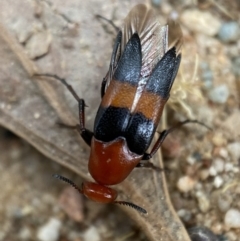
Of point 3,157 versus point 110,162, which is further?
point 3,157

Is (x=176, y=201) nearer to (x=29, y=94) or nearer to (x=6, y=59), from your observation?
(x=29, y=94)

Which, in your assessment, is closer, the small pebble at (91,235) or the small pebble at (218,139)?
the small pebble at (91,235)

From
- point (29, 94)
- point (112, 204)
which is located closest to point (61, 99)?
point (29, 94)

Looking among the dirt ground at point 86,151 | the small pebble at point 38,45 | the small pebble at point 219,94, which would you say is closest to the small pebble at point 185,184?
the dirt ground at point 86,151

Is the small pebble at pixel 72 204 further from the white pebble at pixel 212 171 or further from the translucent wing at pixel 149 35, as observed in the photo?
the translucent wing at pixel 149 35

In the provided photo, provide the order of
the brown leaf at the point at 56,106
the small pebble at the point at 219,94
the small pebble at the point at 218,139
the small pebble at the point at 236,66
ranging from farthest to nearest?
the small pebble at the point at 236,66, the small pebble at the point at 219,94, the small pebble at the point at 218,139, the brown leaf at the point at 56,106

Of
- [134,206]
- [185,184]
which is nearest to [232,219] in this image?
[185,184]

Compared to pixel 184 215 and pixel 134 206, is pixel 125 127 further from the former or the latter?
pixel 184 215
